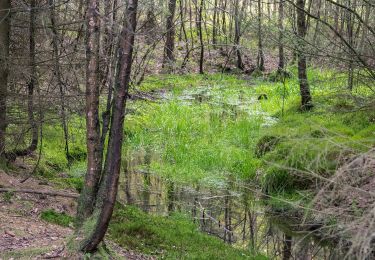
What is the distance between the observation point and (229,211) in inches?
359

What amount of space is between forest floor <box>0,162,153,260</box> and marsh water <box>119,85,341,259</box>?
6.94ft

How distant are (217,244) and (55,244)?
255 centimetres

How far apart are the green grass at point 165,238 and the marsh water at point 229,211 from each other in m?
0.65

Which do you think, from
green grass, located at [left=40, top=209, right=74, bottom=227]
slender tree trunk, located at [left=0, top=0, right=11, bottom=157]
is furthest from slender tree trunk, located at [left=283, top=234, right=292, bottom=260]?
slender tree trunk, located at [left=0, top=0, right=11, bottom=157]

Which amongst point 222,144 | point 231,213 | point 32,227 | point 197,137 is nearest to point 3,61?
point 32,227

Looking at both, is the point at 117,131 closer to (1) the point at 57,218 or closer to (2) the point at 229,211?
(1) the point at 57,218

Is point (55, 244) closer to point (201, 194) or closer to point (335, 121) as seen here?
point (201, 194)

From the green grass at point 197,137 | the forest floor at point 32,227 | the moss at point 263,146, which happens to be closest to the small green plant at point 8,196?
the forest floor at point 32,227

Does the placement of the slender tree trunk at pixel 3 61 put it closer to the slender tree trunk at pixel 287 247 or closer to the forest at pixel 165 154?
the forest at pixel 165 154

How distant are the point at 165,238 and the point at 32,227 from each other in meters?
1.83

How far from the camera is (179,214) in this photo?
28.3ft

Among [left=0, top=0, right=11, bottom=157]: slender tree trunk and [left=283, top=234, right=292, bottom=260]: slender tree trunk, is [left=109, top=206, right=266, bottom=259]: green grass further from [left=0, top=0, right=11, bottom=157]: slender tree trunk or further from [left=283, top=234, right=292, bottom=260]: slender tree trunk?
[left=0, top=0, right=11, bottom=157]: slender tree trunk

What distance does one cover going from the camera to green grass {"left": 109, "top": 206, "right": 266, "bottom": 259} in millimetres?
6504

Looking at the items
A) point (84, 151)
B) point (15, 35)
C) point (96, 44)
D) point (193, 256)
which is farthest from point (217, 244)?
point (84, 151)
